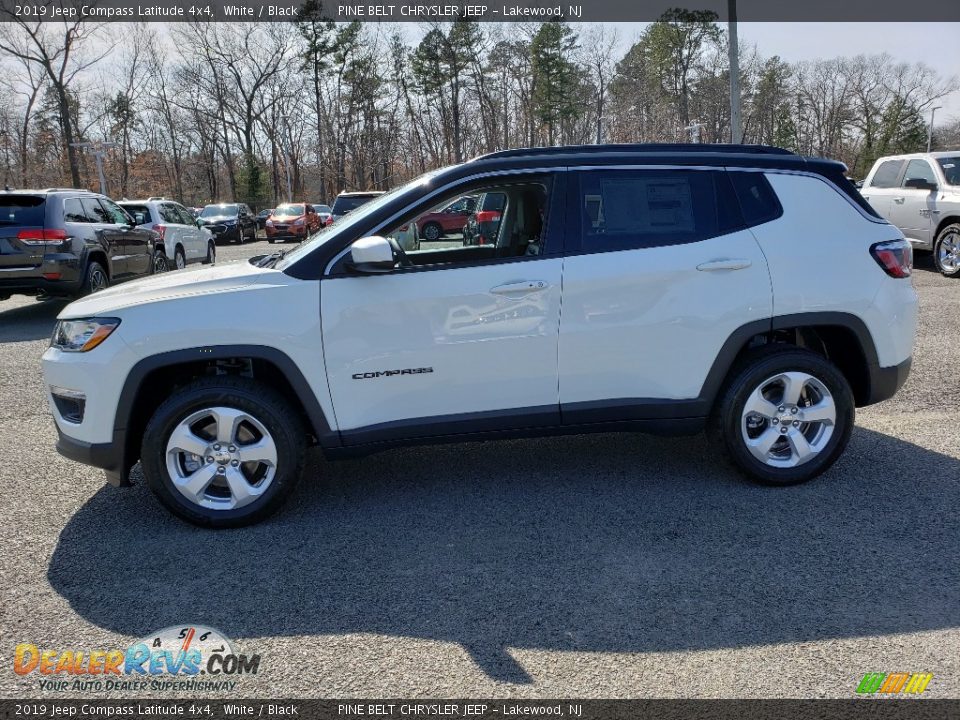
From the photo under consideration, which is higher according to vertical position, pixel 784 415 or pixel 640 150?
pixel 640 150

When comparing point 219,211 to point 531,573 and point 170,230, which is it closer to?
point 170,230

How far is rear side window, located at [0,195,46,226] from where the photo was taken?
34.4ft

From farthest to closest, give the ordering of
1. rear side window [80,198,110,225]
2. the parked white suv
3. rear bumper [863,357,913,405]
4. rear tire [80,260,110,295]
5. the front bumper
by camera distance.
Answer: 1. the front bumper
2. the parked white suv
3. rear side window [80,198,110,225]
4. rear tire [80,260,110,295]
5. rear bumper [863,357,913,405]

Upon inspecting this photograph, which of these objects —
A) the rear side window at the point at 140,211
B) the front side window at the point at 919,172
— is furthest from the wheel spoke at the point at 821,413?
the rear side window at the point at 140,211

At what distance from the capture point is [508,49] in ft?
198

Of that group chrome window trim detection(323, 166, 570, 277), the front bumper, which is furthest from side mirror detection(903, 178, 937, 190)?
the front bumper

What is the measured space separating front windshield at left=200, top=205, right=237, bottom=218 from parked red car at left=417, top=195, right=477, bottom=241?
1216 inches

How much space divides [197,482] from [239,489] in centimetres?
21

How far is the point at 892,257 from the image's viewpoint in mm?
4281

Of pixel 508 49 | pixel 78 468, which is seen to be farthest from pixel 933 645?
pixel 508 49

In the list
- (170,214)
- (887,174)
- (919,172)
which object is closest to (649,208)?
(919,172)

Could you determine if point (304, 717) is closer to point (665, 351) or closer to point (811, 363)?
point (665, 351)

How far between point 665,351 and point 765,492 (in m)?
0.98

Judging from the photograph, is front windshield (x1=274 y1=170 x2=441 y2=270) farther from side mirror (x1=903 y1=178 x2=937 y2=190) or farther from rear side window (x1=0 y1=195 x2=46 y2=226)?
side mirror (x1=903 y1=178 x2=937 y2=190)
